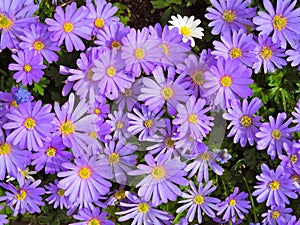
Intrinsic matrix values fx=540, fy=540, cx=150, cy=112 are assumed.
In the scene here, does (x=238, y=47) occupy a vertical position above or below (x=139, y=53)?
above

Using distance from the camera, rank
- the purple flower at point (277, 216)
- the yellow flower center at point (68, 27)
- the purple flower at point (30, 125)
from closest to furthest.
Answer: the purple flower at point (30, 125) < the yellow flower center at point (68, 27) < the purple flower at point (277, 216)

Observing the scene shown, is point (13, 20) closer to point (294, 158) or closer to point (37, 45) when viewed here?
point (37, 45)

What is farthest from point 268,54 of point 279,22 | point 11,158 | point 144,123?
point 11,158

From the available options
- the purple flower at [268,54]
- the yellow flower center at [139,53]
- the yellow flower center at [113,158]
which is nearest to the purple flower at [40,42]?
the yellow flower center at [139,53]

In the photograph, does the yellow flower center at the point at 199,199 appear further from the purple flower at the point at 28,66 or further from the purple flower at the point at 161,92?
the purple flower at the point at 28,66

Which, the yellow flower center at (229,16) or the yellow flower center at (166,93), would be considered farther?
the yellow flower center at (229,16)
